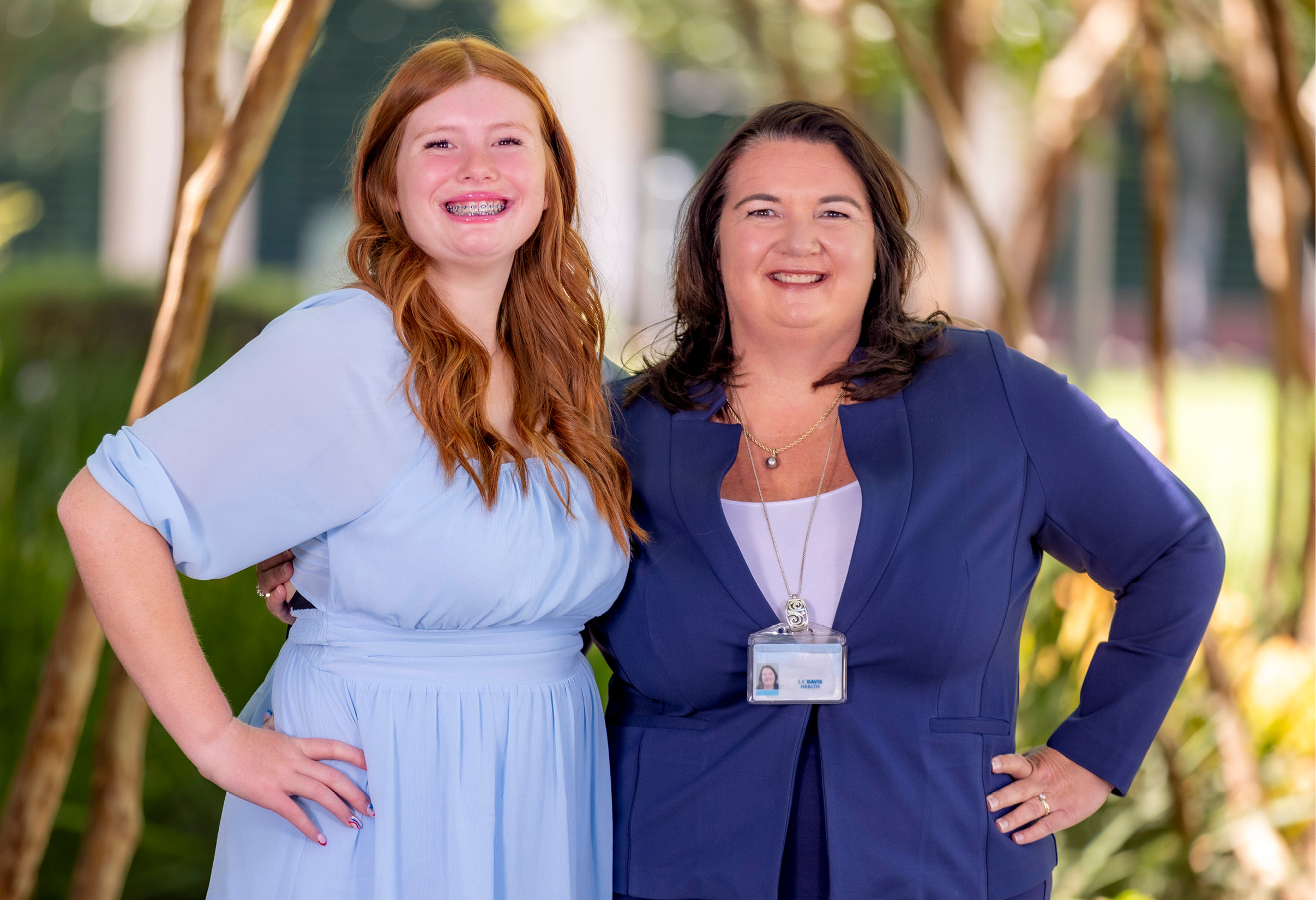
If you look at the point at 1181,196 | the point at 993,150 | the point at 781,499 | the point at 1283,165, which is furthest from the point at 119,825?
the point at 1181,196

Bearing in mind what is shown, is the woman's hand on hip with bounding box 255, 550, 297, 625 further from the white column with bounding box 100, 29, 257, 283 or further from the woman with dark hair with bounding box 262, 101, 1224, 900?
the white column with bounding box 100, 29, 257, 283

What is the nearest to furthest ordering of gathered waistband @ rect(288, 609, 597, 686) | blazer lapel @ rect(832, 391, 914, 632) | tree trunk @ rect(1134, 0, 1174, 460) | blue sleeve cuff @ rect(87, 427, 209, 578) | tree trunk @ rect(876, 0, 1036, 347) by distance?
blue sleeve cuff @ rect(87, 427, 209, 578), gathered waistband @ rect(288, 609, 597, 686), blazer lapel @ rect(832, 391, 914, 632), tree trunk @ rect(876, 0, 1036, 347), tree trunk @ rect(1134, 0, 1174, 460)

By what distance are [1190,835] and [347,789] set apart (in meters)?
2.67

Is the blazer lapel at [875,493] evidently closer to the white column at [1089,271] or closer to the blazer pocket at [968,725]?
the blazer pocket at [968,725]

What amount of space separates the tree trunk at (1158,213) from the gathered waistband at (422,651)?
290 centimetres

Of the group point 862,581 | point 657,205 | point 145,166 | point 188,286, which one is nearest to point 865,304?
point 862,581

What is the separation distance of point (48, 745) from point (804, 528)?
1.40 meters

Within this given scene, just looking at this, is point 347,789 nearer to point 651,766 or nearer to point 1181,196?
point 651,766

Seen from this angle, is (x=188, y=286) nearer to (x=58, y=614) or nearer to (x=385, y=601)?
(x=385, y=601)

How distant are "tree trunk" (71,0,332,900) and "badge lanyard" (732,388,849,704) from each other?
1.14m

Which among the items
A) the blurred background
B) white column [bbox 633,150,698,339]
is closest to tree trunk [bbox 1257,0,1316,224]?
the blurred background

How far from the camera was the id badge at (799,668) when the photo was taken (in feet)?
6.23

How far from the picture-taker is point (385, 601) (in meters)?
1.80

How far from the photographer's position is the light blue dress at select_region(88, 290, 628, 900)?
1.70m
